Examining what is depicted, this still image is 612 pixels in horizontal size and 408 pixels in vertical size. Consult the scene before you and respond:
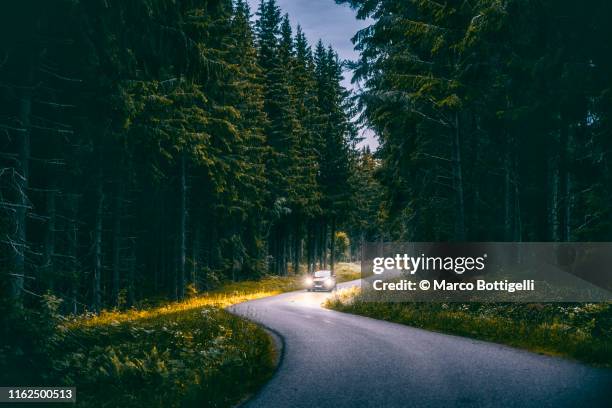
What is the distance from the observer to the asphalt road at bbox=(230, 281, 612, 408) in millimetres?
6727

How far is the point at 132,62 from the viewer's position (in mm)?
11180

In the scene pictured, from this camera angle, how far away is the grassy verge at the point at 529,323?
973 centimetres

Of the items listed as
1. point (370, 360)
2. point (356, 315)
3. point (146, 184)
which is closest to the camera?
point (370, 360)

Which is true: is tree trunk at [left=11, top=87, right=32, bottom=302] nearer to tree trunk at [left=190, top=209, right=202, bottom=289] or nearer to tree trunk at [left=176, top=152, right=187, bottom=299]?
tree trunk at [left=176, top=152, right=187, bottom=299]

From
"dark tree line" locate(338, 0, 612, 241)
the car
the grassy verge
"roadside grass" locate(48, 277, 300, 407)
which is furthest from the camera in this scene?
the car

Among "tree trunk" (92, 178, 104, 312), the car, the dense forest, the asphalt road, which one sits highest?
the dense forest

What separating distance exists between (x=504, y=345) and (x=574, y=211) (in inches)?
605

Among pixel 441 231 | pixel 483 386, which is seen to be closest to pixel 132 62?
pixel 483 386

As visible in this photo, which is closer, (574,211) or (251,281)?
(574,211)

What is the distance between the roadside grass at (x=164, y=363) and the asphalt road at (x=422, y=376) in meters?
0.54

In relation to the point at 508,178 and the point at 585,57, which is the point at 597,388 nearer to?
the point at 585,57

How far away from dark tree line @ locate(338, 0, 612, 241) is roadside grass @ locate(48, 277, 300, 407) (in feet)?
33.5

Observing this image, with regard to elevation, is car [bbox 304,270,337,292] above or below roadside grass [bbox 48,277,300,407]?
below

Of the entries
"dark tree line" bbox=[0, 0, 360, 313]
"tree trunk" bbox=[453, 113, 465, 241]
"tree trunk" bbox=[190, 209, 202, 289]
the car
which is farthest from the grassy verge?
the car
